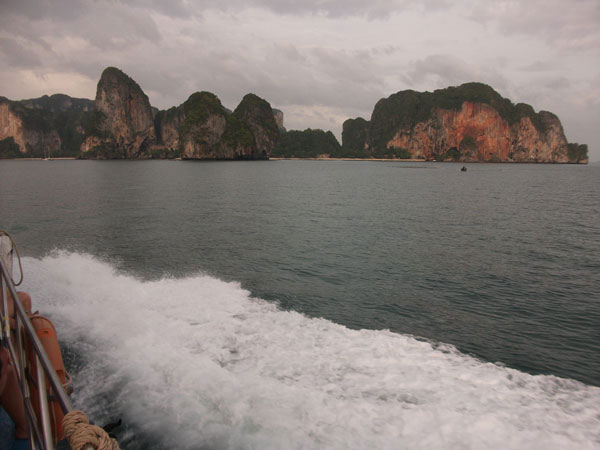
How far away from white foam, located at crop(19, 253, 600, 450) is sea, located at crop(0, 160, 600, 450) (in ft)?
0.13

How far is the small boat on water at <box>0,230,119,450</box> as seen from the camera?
95.0 inches

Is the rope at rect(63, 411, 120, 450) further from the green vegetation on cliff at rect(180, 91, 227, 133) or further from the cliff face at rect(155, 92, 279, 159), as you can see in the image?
the green vegetation on cliff at rect(180, 91, 227, 133)

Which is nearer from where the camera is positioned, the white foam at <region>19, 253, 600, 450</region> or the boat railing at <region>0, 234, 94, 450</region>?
the boat railing at <region>0, 234, 94, 450</region>

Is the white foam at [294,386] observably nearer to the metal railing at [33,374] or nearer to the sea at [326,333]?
the sea at [326,333]

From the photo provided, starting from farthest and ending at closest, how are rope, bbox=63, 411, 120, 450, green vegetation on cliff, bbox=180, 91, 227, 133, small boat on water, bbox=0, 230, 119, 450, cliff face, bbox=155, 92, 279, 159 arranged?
cliff face, bbox=155, 92, 279, 159 → green vegetation on cliff, bbox=180, 91, 227, 133 → small boat on water, bbox=0, 230, 119, 450 → rope, bbox=63, 411, 120, 450

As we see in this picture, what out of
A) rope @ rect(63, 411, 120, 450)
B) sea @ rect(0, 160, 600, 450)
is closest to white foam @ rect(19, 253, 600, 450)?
sea @ rect(0, 160, 600, 450)

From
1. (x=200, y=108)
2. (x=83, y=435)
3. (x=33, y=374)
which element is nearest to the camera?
(x=83, y=435)

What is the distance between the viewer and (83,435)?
233cm

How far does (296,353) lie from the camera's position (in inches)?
354

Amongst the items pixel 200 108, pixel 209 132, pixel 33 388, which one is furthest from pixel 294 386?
pixel 200 108

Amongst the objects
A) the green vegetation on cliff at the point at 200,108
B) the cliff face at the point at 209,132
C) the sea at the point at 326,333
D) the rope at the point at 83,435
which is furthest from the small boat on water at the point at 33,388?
the green vegetation on cliff at the point at 200,108

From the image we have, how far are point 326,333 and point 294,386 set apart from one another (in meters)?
2.89

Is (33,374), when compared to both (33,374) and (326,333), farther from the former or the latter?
(326,333)

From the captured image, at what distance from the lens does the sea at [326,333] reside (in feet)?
21.4
